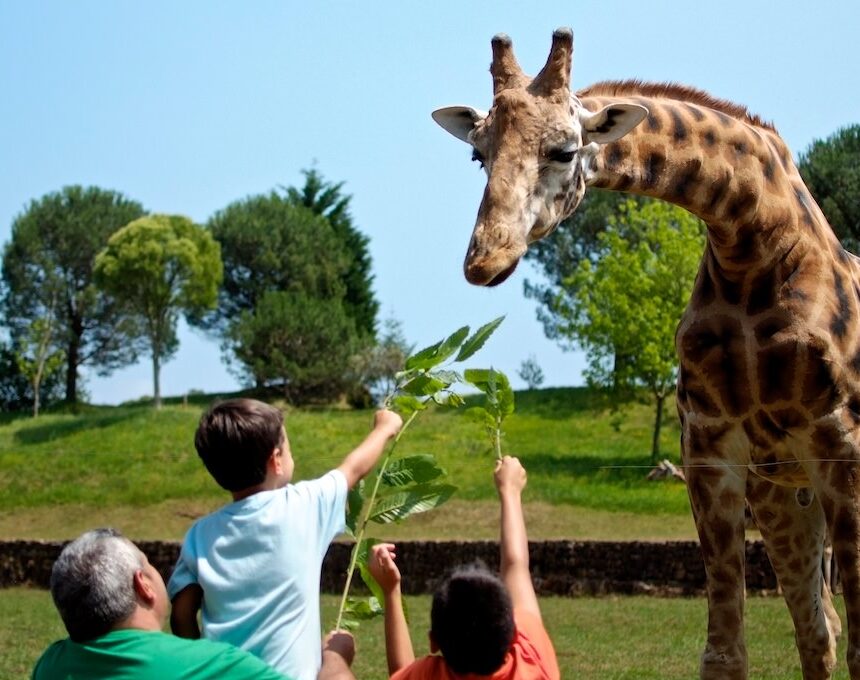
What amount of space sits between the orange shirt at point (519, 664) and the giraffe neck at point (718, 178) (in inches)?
98.3

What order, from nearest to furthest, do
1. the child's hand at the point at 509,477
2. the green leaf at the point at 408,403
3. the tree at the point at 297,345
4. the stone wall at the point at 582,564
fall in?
the child's hand at the point at 509,477, the green leaf at the point at 408,403, the stone wall at the point at 582,564, the tree at the point at 297,345

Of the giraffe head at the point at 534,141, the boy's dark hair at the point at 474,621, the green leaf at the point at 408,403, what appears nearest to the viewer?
the boy's dark hair at the point at 474,621

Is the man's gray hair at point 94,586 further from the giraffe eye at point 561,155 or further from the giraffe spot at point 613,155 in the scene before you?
the giraffe spot at point 613,155

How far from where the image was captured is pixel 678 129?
598 centimetres

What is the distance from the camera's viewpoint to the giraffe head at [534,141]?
200 inches

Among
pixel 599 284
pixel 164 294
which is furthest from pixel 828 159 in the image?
pixel 164 294

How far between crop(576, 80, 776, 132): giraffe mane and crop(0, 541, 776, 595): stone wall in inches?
484

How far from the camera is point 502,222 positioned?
498 centimetres

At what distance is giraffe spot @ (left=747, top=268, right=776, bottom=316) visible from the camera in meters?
6.04

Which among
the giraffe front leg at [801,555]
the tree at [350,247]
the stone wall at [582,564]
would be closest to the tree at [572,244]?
the tree at [350,247]

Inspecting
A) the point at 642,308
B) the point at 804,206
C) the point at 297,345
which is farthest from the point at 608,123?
the point at 297,345

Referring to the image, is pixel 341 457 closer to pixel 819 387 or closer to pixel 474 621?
pixel 819 387

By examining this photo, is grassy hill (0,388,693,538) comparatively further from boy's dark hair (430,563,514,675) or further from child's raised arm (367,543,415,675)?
boy's dark hair (430,563,514,675)

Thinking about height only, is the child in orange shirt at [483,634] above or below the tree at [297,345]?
below
